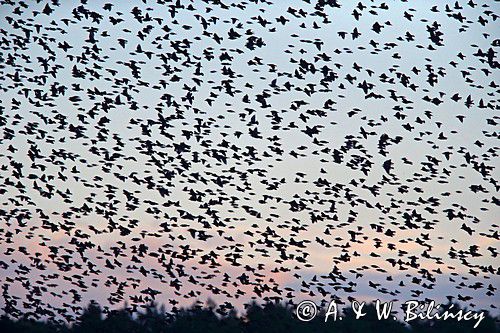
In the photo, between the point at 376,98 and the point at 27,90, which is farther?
the point at 27,90

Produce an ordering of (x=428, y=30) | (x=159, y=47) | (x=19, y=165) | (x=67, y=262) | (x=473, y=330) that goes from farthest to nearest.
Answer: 1. (x=473, y=330)
2. (x=67, y=262)
3. (x=19, y=165)
4. (x=159, y=47)
5. (x=428, y=30)

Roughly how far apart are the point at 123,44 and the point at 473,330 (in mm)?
63990

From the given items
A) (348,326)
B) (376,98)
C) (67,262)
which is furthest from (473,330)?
(376,98)

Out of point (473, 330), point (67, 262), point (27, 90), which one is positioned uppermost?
point (473, 330)

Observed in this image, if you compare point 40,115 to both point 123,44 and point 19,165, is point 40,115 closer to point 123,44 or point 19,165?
point 19,165

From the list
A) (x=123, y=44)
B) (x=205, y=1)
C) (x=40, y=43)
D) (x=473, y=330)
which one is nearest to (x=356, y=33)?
(x=205, y=1)

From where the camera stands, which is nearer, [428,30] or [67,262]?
[428,30]

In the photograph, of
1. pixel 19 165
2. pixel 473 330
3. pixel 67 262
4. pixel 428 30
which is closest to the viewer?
pixel 428 30

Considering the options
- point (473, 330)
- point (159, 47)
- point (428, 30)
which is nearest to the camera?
point (428, 30)

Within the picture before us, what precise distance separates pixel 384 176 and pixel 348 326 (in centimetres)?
6047

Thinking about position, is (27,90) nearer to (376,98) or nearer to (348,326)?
(376,98)

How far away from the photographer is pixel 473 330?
324 feet

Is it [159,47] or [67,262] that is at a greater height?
[159,47]

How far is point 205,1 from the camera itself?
134 ft
